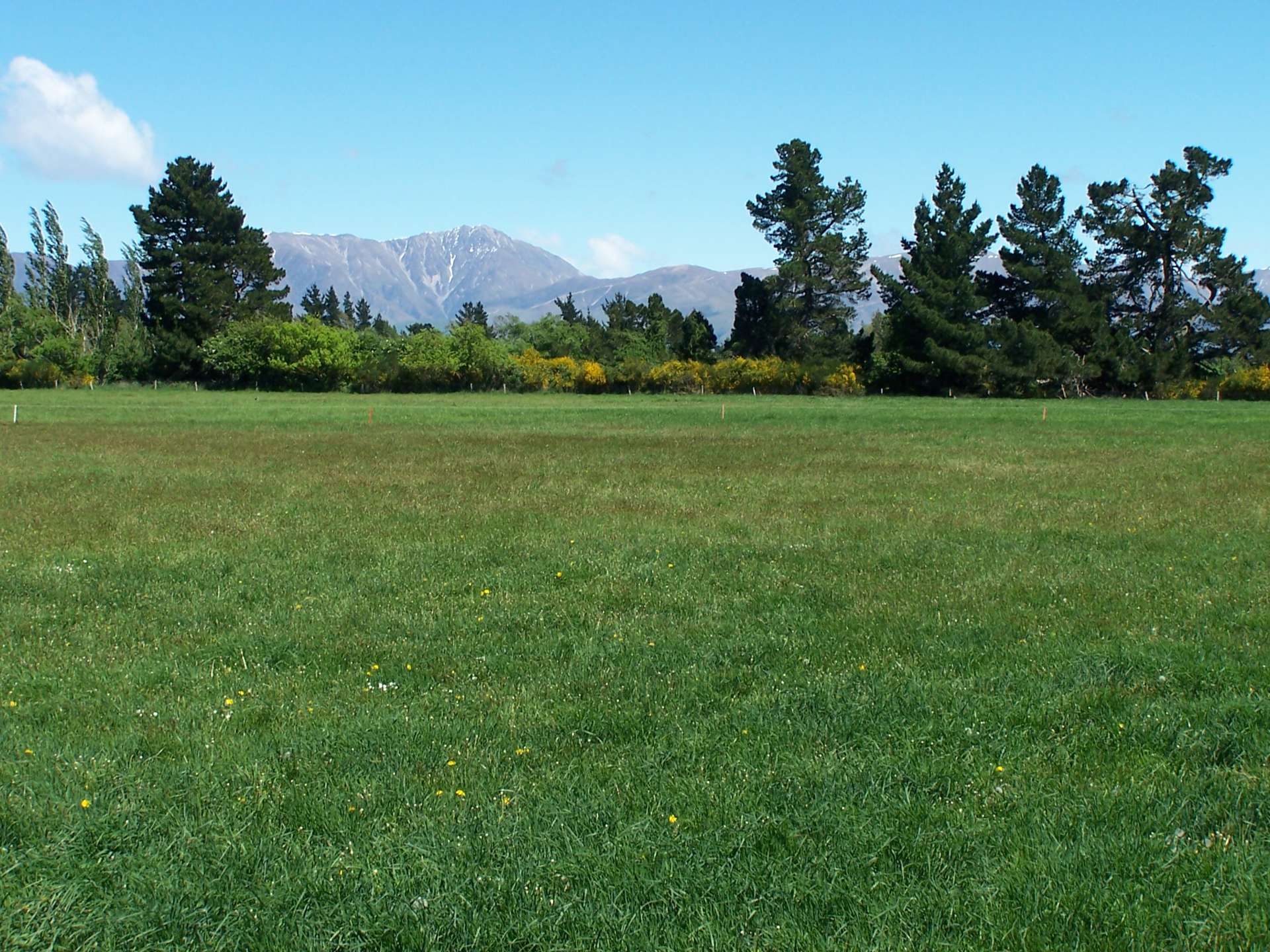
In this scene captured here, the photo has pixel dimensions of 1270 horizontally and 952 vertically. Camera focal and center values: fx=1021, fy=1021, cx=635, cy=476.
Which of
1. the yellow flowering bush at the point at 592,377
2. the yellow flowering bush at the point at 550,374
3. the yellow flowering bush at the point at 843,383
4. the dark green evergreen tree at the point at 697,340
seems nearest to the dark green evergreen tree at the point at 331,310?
the dark green evergreen tree at the point at 697,340

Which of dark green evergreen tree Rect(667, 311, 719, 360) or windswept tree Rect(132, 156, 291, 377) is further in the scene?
dark green evergreen tree Rect(667, 311, 719, 360)

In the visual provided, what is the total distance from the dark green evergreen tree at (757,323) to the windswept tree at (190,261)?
43607 millimetres

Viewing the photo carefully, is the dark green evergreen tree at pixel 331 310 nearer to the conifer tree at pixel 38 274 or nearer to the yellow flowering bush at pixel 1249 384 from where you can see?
the conifer tree at pixel 38 274

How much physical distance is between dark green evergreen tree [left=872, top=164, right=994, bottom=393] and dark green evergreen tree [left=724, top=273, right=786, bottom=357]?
32.0 ft

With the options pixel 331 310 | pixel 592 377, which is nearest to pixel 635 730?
pixel 592 377

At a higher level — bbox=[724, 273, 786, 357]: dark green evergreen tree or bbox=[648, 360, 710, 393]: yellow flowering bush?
bbox=[724, 273, 786, 357]: dark green evergreen tree

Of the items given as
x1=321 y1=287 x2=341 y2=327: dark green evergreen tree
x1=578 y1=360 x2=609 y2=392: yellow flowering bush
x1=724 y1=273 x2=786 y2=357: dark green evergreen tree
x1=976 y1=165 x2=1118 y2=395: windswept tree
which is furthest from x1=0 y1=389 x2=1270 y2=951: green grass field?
x1=321 y1=287 x2=341 y2=327: dark green evergreen tree

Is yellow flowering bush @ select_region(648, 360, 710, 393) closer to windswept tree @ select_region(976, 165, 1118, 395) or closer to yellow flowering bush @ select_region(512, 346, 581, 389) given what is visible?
yellow flowering bush @ select_region(512, 346, 581, 389)

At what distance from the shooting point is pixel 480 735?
6.13m

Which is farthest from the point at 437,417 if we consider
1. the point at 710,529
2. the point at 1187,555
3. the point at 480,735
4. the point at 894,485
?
the point at 480,735

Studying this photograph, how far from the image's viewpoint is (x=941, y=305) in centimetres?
7500

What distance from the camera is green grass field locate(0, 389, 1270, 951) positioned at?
4.27 meters

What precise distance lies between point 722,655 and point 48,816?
181 inches

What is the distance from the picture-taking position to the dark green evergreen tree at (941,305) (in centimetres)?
7350
